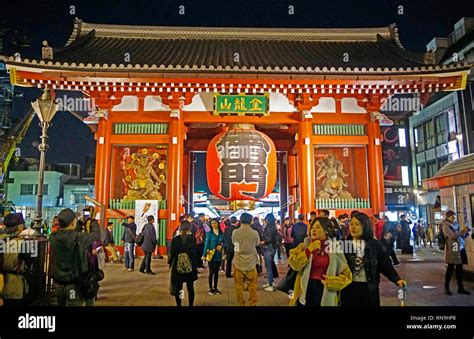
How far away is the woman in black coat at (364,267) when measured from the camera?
13.0 feet

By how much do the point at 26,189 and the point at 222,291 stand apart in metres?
35.4

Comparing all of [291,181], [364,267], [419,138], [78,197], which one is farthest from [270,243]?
[78,197]

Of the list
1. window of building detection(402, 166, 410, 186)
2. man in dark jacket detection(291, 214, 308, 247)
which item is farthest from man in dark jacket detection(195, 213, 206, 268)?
window of building detection(402, 166, 410, 186)

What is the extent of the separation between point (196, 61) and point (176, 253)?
28.1 ft

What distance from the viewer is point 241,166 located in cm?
1123

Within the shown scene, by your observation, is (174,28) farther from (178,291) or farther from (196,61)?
(178,291)

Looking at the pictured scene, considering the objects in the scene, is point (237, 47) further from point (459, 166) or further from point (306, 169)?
point (459, 166)

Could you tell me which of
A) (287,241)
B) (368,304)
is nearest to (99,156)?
(287,241)

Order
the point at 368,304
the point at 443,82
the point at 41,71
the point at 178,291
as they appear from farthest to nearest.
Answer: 1. the point at 443,82
2. the point at 41,71
3. the point at 178,291
4. the point at 368,304

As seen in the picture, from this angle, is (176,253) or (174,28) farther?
(174,28)

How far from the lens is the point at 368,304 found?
3982mm

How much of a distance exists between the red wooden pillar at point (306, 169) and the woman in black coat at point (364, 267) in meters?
7.91

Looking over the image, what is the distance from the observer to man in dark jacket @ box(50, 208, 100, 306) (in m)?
4.20

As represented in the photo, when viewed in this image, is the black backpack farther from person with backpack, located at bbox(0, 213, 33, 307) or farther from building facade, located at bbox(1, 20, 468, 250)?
person with backpack, located at bbox(0, 213, 33, 307)
